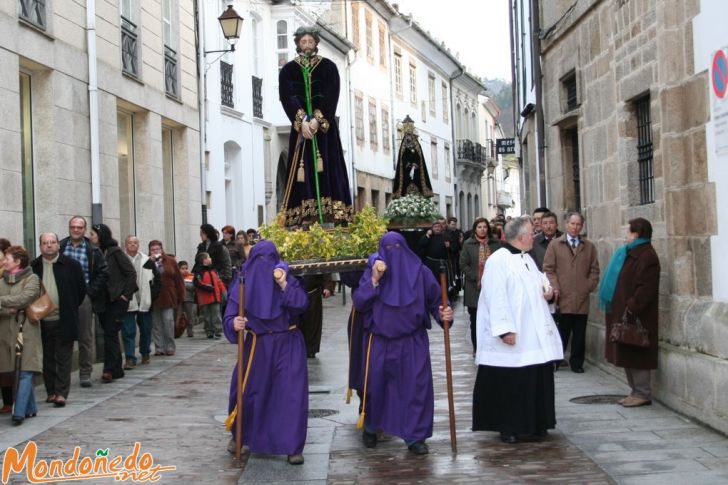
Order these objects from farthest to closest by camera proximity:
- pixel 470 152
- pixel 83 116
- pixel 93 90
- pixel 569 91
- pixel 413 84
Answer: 1. pixel 470 152
2. pixel 413 84
3. pixel 93 90
4. pixel 83 116
5. pixel 569 91

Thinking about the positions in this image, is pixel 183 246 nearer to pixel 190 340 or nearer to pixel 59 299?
pixel 190 340

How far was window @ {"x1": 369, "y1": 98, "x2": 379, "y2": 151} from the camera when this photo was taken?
3916 cm

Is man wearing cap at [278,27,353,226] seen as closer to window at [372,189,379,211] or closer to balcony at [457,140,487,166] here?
window at [372,189,379,211]

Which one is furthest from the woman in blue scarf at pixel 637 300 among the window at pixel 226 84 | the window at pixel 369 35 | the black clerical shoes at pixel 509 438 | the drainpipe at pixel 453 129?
the drainpipe at pixel 453 129

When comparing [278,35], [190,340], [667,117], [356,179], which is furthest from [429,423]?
[356,179]

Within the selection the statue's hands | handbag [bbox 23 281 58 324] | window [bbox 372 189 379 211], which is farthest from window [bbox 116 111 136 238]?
window [bbox 372 189 379 211]

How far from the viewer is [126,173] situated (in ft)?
61.7

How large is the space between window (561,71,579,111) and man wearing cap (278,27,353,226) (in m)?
4.59

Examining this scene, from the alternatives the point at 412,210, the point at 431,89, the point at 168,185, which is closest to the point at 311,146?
the point at 168,185

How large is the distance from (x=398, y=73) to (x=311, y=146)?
33712mm

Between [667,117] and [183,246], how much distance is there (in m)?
13.1

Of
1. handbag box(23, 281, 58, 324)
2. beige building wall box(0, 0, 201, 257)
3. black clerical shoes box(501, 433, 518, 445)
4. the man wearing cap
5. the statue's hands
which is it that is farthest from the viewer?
beige building wall box(0, 0, 201, 257)

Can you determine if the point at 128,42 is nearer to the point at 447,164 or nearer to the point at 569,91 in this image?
the point at 569,91

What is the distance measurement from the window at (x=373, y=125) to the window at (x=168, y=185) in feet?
60.2
